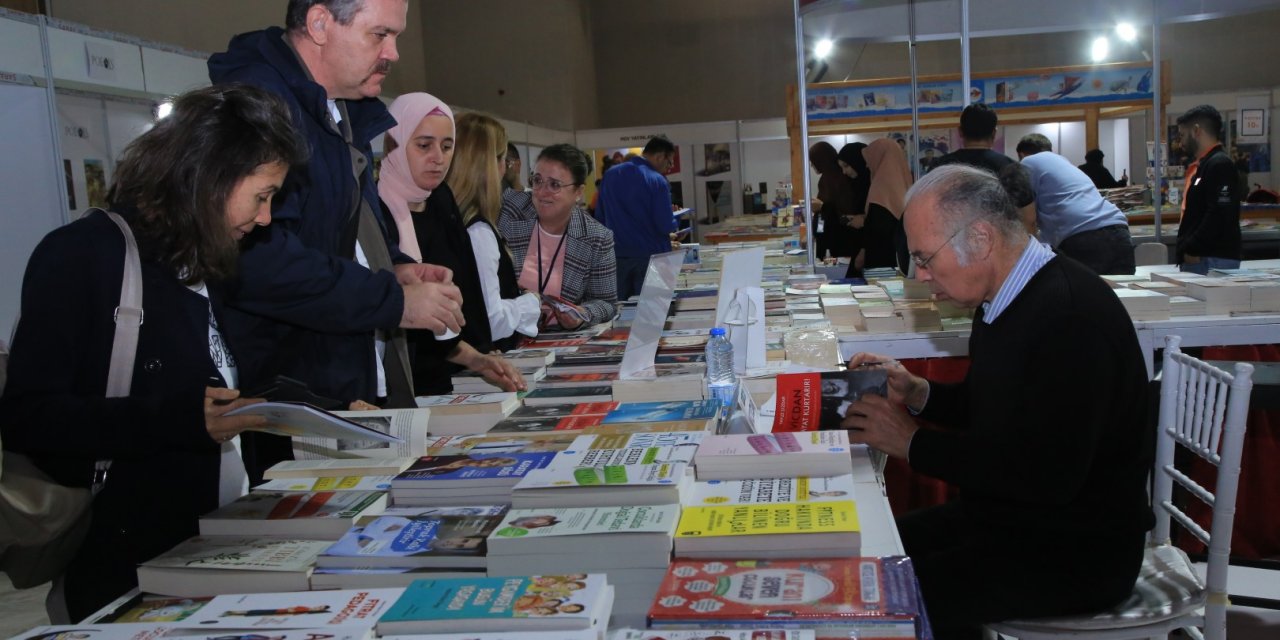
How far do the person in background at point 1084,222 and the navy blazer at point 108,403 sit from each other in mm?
3681

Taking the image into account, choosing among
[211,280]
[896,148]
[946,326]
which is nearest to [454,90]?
[896,148]

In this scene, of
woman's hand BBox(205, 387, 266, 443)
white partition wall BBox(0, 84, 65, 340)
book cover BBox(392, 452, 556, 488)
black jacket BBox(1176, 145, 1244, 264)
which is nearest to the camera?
woman's hand BBox(205, 387, 266, 443)

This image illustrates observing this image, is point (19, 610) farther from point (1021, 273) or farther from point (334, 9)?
point (1021, 273)

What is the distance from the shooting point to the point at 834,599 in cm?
110

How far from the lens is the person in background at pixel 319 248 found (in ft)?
5.90

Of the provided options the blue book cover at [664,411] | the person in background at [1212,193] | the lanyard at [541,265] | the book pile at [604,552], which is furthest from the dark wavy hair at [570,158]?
the person in background at [1212,193]

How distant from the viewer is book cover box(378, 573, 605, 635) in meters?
1.04

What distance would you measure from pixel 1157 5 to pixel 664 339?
4732mm

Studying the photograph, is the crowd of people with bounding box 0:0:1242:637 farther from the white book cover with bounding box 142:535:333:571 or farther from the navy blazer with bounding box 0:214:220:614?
the white book cover with bounding box 142:535:333:571

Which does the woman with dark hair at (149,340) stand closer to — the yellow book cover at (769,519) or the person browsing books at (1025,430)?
the yellow book cover at (769,519)

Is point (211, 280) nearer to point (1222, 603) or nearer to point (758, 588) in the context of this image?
point (758, 588)

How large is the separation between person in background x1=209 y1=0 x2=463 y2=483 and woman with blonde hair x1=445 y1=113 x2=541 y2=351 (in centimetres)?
94

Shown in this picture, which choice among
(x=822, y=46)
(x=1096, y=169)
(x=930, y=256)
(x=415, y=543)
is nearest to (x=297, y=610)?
(x=415, y=543)

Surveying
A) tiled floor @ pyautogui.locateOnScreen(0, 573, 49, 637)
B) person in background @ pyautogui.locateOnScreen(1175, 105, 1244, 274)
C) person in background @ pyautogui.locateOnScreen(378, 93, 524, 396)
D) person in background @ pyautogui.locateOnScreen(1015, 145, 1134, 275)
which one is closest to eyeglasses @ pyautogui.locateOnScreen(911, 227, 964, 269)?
person in background @ pyautogui.locateOnScreen(378, 93, 524, 396)
